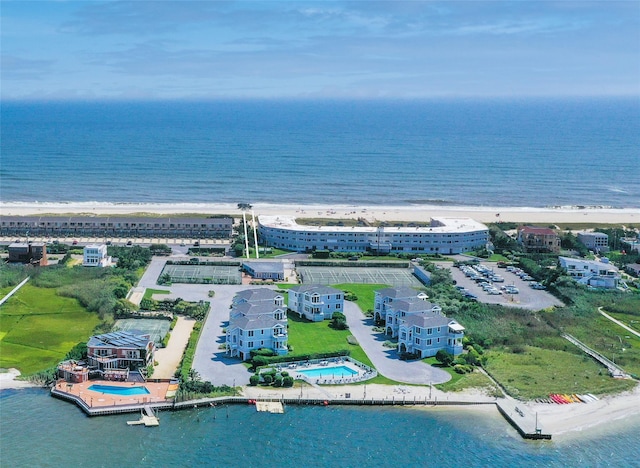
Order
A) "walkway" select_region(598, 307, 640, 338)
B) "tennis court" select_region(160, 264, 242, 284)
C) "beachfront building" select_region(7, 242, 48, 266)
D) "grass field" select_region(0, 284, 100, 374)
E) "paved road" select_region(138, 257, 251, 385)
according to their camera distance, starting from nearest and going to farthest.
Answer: "paved road" select_region(138, 257, 251, 385)
"grass field" select_region(0, 284, 100, 374)
"walkway" select_region(598, 307, 640, 338)
"tennis court" select_region(160, 264, 242, 284)
"beachfront building" select_region(7, 242, 48, 266)

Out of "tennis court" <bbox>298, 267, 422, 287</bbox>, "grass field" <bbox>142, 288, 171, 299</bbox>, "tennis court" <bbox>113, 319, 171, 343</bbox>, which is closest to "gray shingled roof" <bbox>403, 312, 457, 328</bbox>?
"tennis court" <bbox>113, 319, 171, 343</bbox>

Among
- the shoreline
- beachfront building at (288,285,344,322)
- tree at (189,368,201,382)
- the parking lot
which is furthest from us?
the parking lot

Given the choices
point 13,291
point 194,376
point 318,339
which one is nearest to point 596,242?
point 318,339

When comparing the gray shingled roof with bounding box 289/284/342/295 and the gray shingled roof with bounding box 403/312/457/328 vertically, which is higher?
the gray shingled roof with bounding box 289/284/342/295

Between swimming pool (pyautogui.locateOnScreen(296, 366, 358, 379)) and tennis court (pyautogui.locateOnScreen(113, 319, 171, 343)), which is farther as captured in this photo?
tennis court (pyautogui.locateOnScreen(113, 319, 171, 343))

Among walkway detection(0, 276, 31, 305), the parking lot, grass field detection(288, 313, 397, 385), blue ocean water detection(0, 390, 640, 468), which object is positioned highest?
walkway detection(0, 276, 31, 305)

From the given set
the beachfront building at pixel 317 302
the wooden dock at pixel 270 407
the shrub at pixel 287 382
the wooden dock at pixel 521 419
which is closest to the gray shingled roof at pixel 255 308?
the beachfront building at pixel 317 302

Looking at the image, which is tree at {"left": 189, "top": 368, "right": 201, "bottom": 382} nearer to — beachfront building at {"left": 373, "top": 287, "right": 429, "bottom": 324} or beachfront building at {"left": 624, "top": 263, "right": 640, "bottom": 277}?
beachfront building at {"left": 373, "top": 287, "right": 429, "bottom": 324}
